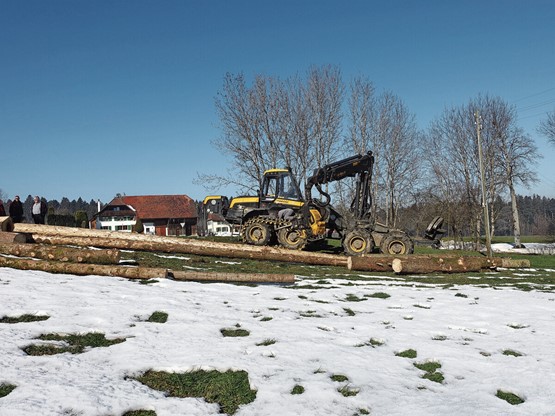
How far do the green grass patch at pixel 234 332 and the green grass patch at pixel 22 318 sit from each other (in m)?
2.29

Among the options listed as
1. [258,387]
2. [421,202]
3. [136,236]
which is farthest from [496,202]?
[258,387]

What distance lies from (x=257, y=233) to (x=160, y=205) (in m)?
56.9

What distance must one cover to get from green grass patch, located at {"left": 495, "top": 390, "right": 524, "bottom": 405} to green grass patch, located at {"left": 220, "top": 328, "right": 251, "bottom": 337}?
2864 mm

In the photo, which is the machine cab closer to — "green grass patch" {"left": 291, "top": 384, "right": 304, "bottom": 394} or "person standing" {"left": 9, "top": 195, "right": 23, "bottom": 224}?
"person standing" {"left": 9, "top": 195, "right": 23, "bottom": 224}

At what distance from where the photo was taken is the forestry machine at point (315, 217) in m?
16.0

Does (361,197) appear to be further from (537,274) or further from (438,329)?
(438,329)

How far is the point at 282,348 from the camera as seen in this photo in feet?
16.4

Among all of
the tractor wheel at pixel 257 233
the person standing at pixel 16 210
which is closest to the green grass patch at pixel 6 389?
the tractor wheel at pixel 257 233

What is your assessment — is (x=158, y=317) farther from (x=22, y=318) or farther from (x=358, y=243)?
(x=358, y=243)

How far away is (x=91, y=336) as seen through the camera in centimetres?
510

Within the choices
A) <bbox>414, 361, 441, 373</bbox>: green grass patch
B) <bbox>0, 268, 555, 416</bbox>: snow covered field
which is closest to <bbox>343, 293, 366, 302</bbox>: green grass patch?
<bbox>0, 268, 555, 416</bbox>: snow covered field

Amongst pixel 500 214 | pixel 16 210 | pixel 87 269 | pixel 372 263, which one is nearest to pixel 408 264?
pixel 372 263

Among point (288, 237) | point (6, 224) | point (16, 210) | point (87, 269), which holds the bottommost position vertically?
point (87, 269)

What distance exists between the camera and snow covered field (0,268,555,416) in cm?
364
